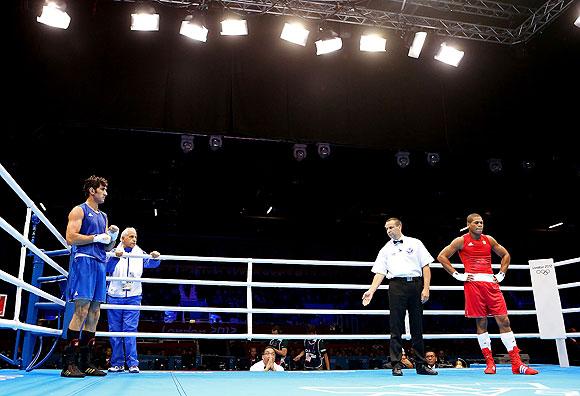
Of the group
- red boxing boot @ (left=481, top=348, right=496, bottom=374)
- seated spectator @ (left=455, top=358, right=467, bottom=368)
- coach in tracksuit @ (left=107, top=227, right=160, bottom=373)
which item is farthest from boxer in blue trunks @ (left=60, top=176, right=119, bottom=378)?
seated spectator @ (left=455, top=358, right=467, bottom=368)

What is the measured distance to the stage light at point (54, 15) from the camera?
558cm

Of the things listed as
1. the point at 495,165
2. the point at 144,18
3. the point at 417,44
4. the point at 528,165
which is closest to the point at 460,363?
the point at 495,165

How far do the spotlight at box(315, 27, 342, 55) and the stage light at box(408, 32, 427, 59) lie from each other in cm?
103

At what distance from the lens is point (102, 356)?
8.96 metres

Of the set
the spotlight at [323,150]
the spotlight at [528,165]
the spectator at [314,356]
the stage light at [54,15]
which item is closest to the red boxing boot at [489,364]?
the spectator at [314,356]

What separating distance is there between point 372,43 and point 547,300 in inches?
150

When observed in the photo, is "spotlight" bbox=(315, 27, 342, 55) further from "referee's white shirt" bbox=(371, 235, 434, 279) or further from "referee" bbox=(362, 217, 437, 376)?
"referee's white shirt" bbox=(371, 235, 434, 279)

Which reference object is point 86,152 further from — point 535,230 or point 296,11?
point 535,230

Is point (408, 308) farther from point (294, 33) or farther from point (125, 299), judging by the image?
point (294, 33)

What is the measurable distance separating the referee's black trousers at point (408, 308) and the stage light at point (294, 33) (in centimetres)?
371

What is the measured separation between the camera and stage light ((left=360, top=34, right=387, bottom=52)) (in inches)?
252

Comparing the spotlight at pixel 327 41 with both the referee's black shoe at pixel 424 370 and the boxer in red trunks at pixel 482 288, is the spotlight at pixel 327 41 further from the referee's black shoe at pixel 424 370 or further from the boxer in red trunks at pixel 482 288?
the referee's black shoe at pixel 424 370

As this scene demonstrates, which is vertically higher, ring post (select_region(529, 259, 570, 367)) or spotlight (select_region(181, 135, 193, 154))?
spotlight (select_region(181, 135, 193, 154))

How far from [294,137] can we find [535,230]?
10.8 meters
